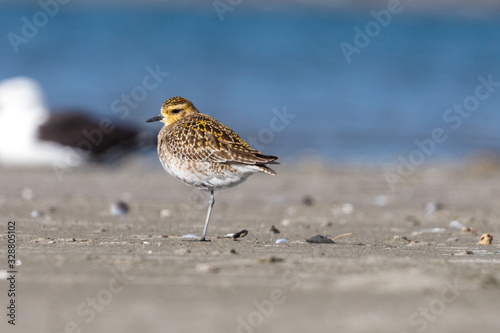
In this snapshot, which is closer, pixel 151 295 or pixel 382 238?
pixel 151 295

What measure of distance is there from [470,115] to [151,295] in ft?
64.3

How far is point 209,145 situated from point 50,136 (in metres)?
6.94

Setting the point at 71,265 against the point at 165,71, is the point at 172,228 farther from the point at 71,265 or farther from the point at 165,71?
the point at 165,71

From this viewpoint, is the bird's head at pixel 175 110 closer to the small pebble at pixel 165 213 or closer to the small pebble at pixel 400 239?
the small pebble at pixel 165 213

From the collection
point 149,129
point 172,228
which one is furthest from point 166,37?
point 172,228

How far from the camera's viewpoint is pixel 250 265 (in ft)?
14.4

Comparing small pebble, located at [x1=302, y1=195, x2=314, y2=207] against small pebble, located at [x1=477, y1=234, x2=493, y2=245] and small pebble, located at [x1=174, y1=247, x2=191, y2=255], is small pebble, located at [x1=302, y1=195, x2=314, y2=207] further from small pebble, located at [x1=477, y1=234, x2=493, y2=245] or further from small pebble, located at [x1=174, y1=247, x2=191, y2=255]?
small pebble, located at [x1=174, y1=247, x2=191, y2=255]

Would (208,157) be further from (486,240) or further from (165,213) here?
(486,240)

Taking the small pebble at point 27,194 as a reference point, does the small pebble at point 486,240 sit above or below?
below

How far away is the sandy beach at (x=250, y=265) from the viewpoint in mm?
3160

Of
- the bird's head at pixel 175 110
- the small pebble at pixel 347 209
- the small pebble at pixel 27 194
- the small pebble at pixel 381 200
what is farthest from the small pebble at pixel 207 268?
the small pebble at pixel 381 200

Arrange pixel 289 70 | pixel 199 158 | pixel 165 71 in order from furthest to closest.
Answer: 1. pixel 289 70
2. pixel 165 71
3. pixel 199 158

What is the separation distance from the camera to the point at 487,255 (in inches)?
203

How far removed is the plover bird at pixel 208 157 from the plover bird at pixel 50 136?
643 centimetres
